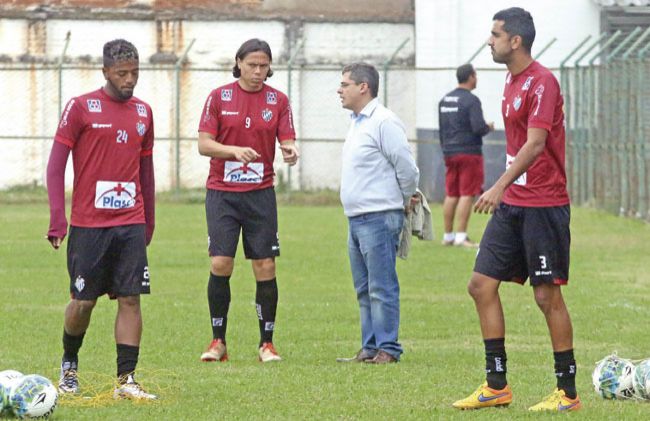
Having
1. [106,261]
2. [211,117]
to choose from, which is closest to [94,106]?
[106,261]

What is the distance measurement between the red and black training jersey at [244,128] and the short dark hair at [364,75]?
0.59 metres

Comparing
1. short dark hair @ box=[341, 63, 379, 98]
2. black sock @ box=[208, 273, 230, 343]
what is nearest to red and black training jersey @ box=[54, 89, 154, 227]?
black sock @ box=[208, 273, 230, 343]

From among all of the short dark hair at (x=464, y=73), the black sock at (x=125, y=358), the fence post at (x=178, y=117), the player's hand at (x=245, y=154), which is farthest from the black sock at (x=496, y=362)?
the fence post at (x=178, y=117)


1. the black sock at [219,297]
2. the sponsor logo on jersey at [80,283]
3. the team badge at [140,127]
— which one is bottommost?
the black sock at [219,297]

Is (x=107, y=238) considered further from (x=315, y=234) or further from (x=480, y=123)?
(x=315, y=234)

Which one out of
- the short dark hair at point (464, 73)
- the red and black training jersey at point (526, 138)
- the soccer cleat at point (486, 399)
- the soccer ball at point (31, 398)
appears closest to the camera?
the soccer ball at point (31, 398)

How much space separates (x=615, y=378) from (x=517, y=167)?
165cm

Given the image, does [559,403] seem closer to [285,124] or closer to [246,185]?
[246,185]

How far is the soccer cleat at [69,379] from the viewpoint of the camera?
9.42 metres

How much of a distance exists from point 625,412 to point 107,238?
3203 millimetres

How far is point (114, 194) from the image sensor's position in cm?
927

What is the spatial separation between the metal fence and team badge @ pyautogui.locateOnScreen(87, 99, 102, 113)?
16037mm

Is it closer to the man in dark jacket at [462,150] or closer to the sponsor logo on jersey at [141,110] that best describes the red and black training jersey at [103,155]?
the sponsor logo on jersey at [141,110]

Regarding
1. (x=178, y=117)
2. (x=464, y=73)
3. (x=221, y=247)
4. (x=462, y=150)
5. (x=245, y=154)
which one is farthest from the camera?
(x=178, y=117)
